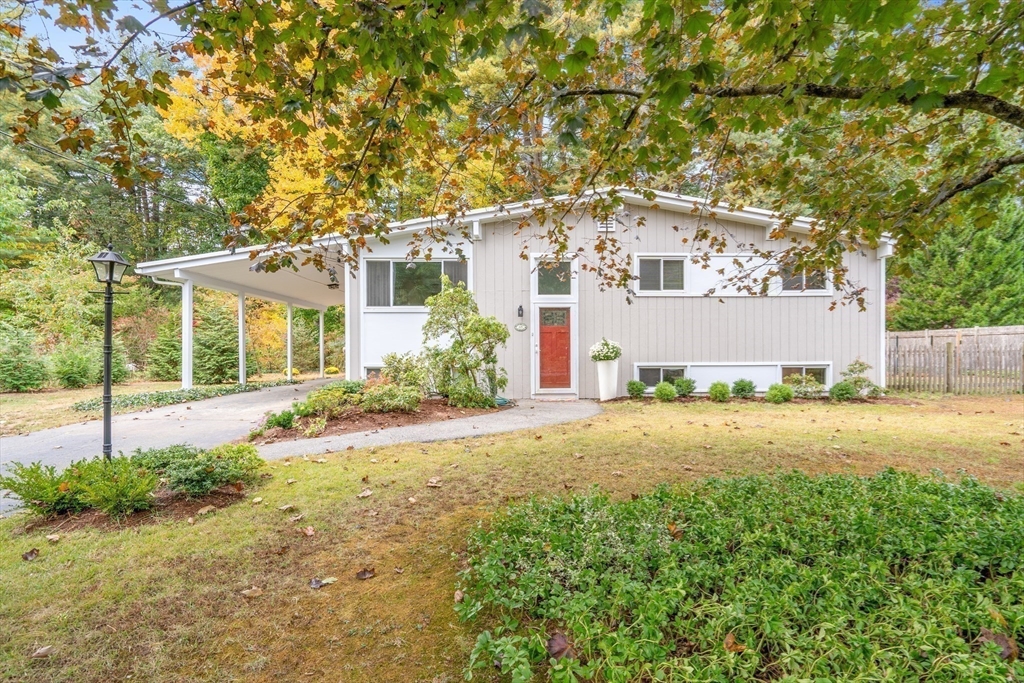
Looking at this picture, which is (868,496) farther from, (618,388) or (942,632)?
(618,388)

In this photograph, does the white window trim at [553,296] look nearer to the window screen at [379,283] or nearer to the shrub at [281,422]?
the window screen at [379,283]

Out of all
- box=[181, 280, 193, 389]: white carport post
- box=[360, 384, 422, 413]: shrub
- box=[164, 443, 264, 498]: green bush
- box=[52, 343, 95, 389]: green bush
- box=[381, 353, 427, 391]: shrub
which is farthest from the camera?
box=[52, 343, 95, 389]: green bush

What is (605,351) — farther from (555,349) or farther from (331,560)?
(331,560)

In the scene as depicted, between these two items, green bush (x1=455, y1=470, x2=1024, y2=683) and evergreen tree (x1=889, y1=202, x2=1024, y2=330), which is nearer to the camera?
green bush (x1=455, y1=470, x2=1024, y2=683)

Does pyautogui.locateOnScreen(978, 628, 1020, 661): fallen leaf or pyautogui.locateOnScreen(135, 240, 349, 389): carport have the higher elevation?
pyautogui.locateOnScreen(135, 240, 349, 389): carport

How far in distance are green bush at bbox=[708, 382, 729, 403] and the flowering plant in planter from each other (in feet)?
7.18

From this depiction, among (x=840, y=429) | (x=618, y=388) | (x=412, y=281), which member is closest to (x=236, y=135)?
(x=412, y=281)

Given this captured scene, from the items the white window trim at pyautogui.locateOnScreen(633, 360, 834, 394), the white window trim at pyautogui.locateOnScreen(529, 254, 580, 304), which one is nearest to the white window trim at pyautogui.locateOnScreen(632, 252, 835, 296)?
the white window trim at pyautogui.locateOnScreen(529, 254, 580, 304)

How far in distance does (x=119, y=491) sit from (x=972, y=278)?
2124 cm

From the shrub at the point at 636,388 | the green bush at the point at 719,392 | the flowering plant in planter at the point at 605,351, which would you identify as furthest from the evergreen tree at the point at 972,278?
the flowering plant in planter at the point at 605,351

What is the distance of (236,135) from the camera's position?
15.9 m

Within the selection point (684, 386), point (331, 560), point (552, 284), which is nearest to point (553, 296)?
point (552, 284)

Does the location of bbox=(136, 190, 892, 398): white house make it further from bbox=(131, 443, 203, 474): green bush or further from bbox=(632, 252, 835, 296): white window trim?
bbox=(131, 443, 203, 474): green bush

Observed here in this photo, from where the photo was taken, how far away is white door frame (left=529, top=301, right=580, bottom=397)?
10477mm
